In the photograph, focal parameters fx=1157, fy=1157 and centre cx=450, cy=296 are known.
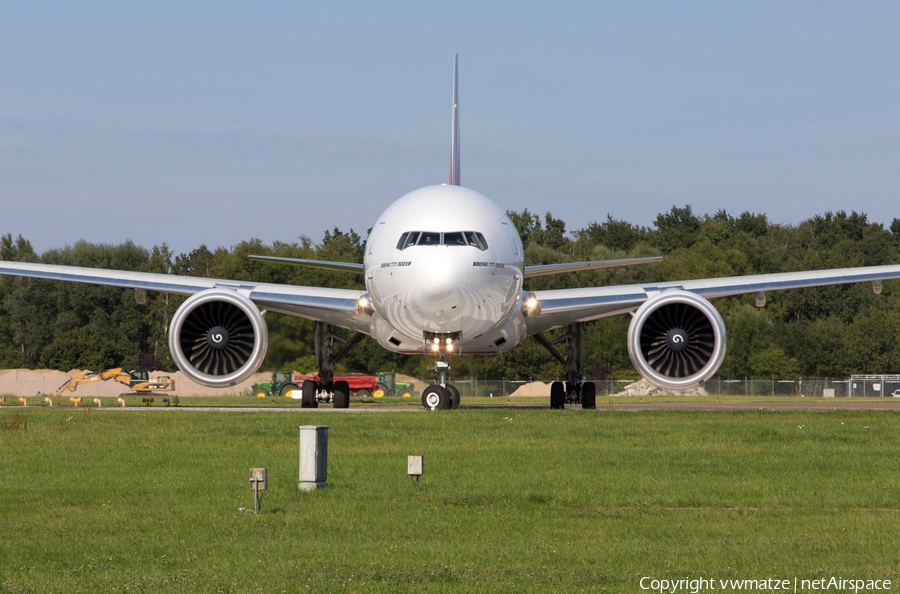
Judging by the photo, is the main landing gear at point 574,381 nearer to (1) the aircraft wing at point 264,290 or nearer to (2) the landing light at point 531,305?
(2) the landing light at point 531,305

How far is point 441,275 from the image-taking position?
2241cm

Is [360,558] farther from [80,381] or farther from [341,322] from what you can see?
[80,381]

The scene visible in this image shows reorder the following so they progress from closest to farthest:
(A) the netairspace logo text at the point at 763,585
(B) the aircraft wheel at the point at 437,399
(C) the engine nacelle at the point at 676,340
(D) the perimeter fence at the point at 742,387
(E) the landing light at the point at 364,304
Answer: (A) the netairspace logo text at the point at 763,585 < (C) the engine nacelle at the point at 676,340 < (B) the aircraft wheel at the point at 437,399 < (E) the landing light at the point at 364,304 < (D) the perimeter fence at the point at 742,387

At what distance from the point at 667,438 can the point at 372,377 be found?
39174mm

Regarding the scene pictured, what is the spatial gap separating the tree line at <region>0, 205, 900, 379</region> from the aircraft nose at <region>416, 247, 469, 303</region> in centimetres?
2174

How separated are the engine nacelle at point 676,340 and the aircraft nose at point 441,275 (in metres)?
3.93

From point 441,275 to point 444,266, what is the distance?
0.20m

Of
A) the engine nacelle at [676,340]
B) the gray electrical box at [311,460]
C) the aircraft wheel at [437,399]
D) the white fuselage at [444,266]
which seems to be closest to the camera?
the gray electrical box at [311,460]

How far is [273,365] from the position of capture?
3862 centimetres

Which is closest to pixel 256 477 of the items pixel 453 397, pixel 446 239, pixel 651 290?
pixel 446 239

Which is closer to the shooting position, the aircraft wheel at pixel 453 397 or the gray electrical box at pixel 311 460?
the gray electrical box at pixel 311 460

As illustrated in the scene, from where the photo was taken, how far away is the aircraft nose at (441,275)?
22.4m

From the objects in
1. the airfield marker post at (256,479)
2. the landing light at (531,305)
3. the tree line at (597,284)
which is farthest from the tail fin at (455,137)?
the airfield marker post at (256,479)

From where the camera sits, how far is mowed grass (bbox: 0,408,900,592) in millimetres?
7836
